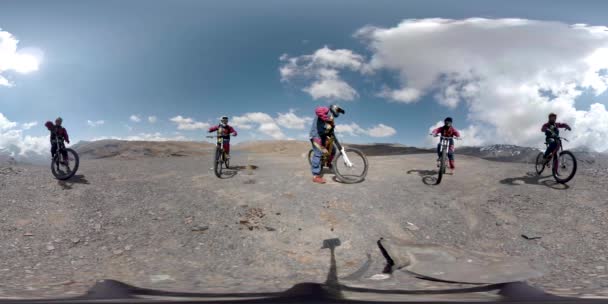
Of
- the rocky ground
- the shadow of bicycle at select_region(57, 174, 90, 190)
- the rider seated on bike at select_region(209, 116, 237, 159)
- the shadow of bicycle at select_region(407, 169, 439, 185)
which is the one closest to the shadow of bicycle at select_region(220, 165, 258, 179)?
the rider seated on bike at select_region(209, 116, 237, 159)

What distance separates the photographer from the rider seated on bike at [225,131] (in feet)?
34.9

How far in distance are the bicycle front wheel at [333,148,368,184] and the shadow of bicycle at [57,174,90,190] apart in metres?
7.58

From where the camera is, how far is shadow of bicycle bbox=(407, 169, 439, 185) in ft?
30.1

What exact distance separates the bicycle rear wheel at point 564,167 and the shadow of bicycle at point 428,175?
3.44 metres

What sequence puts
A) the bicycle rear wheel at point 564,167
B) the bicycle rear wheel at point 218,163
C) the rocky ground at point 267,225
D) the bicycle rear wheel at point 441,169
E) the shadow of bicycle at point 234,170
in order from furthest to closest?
the shadow of bicycle at point 234,170 < the bicycle rear wheel at point 218,163 < the bicycle rear wheel at point 441,169 < the bicycle rear wheel at point 564,167 < the rocky ground at point 267,225

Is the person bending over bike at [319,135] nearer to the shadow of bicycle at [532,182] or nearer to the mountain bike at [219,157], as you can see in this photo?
the mountain bike at [219,157]

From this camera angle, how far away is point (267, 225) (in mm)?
6332

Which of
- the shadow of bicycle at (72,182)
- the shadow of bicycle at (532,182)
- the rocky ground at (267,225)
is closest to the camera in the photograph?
the rocky ground at (267,225)

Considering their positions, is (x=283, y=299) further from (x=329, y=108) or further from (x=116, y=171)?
(x=116, y=171)

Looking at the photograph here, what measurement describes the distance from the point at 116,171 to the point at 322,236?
312 inches

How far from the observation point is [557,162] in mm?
8859

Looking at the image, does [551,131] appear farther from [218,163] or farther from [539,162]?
[218,163]

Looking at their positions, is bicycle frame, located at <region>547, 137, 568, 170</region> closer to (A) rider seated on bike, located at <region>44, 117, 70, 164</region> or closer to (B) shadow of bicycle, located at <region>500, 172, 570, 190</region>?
(B) shadow of bicycle, located at <region>500, 172, 570, 190</region>

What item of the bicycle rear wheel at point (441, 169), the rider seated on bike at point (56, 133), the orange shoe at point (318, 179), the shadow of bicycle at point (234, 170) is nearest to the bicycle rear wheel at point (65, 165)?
the rider seated on bike at point (56, 133)
